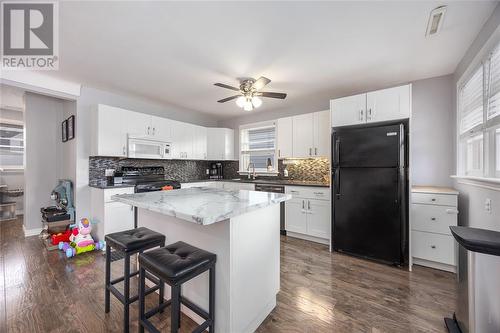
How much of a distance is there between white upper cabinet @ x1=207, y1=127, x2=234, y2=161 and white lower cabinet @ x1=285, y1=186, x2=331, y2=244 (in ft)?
6.77

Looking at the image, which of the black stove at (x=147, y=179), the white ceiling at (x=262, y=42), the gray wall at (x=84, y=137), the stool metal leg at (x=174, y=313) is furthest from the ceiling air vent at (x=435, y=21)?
the gray wall at (x=84, y=137)

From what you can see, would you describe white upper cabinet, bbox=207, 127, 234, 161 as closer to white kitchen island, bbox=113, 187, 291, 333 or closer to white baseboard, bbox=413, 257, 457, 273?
white kitchen island, bbox=113, 187, 291, 333

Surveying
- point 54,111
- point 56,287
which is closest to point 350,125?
point 56,287

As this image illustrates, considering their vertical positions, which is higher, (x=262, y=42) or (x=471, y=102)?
(x=262, y=42)

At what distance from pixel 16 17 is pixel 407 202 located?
14.7ft

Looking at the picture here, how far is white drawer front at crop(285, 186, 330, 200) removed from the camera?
3.25 meters

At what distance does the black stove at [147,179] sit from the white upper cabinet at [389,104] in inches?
132

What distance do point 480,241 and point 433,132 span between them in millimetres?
2352

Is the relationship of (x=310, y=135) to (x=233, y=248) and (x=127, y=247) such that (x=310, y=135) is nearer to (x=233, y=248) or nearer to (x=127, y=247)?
(x=233, y=248)

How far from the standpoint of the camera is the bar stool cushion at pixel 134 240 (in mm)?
1550

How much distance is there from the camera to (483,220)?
1864 millimetres

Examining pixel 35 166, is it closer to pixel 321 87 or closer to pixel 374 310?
pixel 321 87

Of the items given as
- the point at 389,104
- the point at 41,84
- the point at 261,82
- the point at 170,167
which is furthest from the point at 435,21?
the point at 41,84

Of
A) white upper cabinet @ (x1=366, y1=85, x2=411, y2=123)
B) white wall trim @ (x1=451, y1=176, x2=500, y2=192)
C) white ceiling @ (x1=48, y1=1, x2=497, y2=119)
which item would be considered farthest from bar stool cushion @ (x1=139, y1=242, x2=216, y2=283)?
white upper cabinet @ (x1=366, y1=85, x2=411, y2=123)
